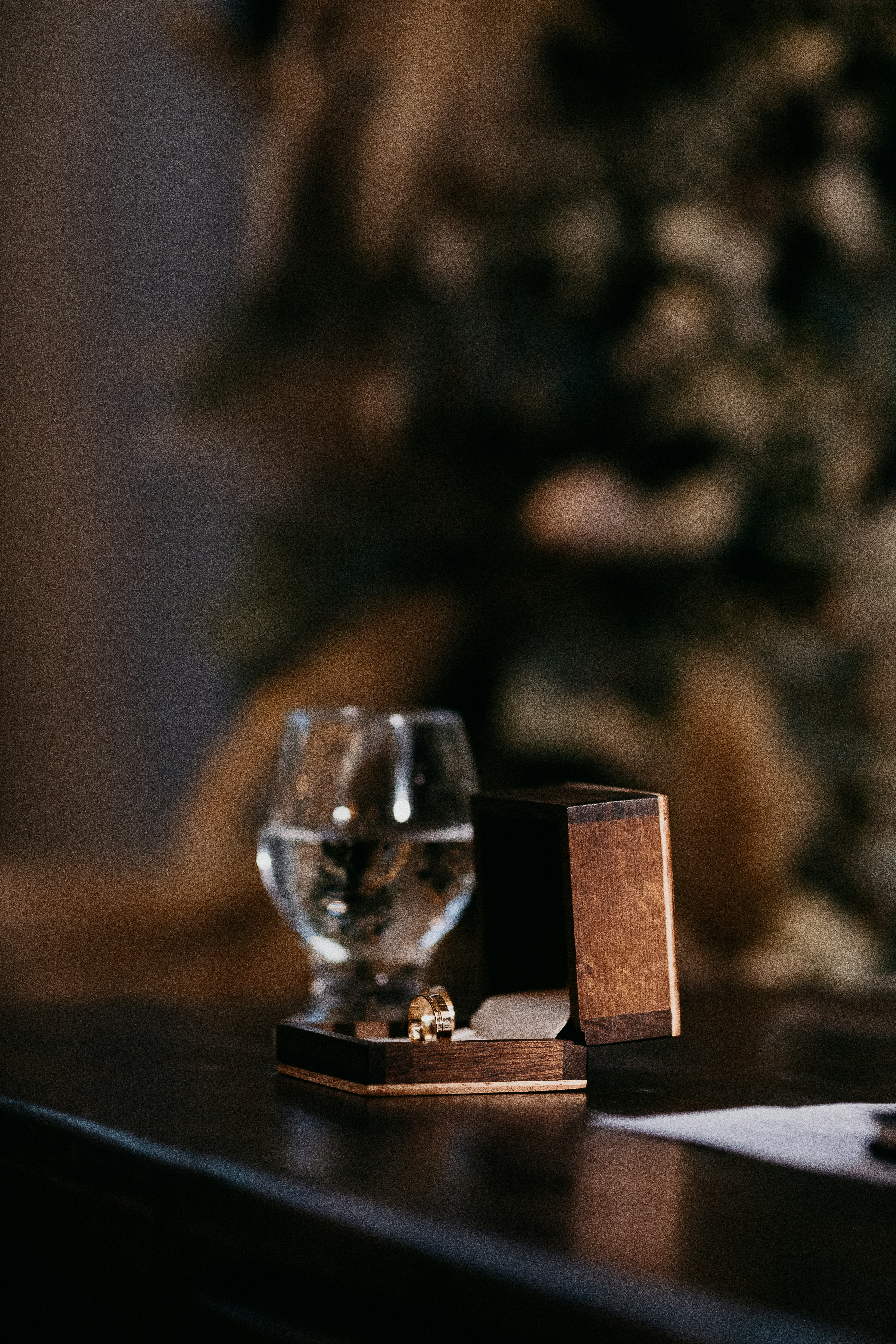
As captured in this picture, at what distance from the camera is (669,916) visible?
0.74 meters

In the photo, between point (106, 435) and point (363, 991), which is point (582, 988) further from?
point (106, 435)

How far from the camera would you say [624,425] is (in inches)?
89.0

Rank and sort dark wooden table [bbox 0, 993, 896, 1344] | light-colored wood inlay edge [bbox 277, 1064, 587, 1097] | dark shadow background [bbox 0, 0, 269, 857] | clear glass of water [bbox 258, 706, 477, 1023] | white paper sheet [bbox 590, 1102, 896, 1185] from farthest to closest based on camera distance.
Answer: dark shadow background [bbox 0, 0, 269, 857], clear glass of water [bbox 258, 706, 477, 1023], light-colored wood inlay edge [bbox 277, 1064, 587, 1097], white paper sheet [bbox 590, 1102, 896, 1185], dark wooden table [bbox 0, 993, 896, 1344]

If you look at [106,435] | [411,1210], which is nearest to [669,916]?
[411,1210]

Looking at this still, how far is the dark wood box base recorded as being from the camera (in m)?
0.69

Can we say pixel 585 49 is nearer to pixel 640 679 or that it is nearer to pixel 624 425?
pixel 624 425

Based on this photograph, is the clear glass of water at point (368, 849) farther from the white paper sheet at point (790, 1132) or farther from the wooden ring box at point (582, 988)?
the white paper sheet at point (790, 1132)

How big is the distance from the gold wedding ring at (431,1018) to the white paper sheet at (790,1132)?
0.31ft

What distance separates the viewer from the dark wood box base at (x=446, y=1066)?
0.69 m

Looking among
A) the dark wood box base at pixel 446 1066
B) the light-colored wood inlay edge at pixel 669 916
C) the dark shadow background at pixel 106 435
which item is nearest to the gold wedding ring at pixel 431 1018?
the dark wood box base at pixel 446 1066

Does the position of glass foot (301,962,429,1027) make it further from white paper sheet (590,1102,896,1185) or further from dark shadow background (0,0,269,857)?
dark shadow background (0,0,269,857)

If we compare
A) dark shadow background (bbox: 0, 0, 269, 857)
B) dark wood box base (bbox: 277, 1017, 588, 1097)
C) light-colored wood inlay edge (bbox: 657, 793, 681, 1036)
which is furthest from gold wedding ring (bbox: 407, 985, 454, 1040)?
dark shadow background (bbox: 0, 0, 269, 857)

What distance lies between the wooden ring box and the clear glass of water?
9cm

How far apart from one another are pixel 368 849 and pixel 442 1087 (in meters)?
0.17
